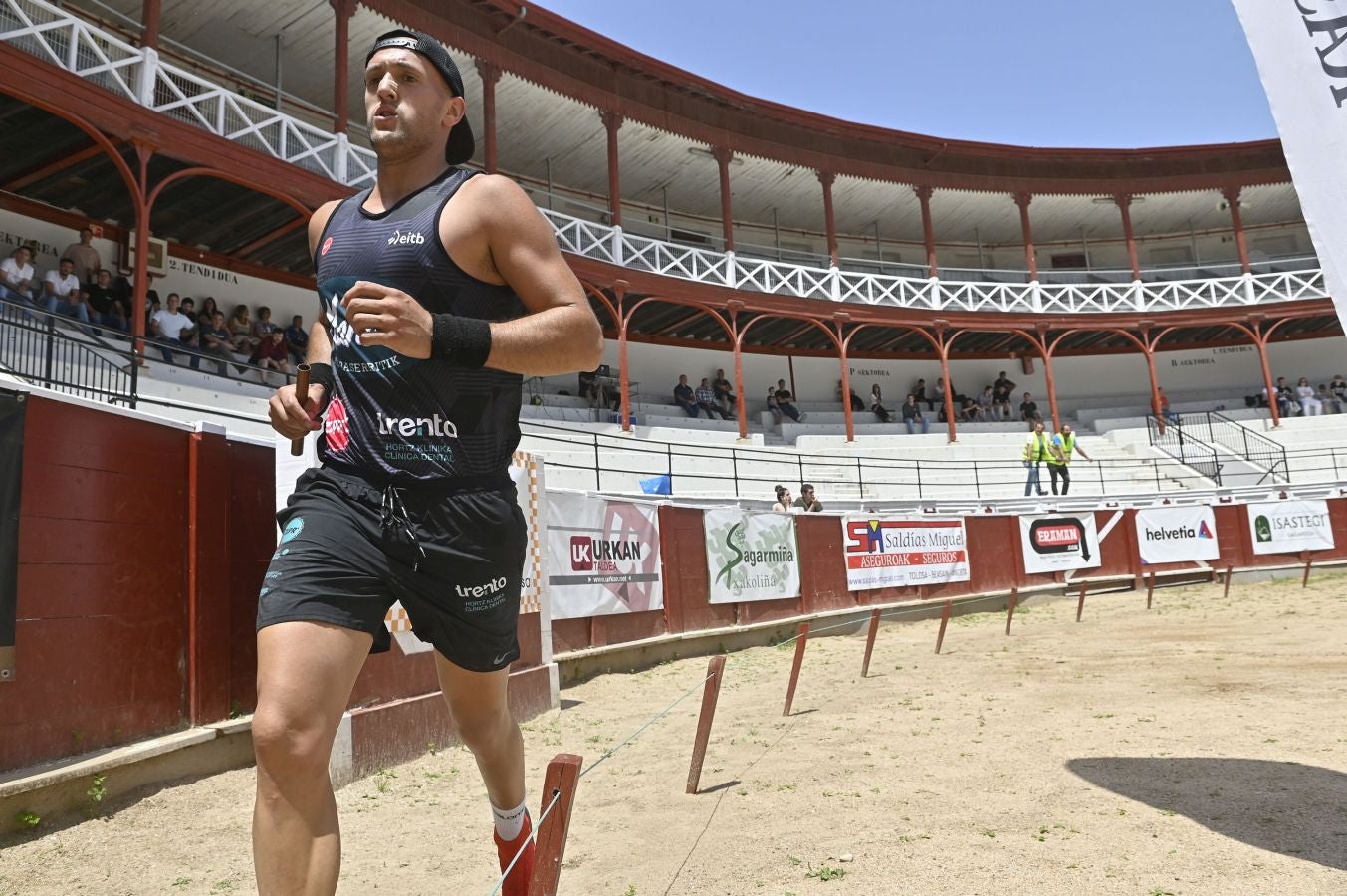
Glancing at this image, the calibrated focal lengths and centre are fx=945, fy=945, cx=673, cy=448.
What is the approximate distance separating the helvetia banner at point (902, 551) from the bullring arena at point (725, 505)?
0.10 metres

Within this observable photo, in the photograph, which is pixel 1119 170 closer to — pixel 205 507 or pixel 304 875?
pixel 205 507

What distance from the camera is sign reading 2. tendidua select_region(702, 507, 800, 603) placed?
1219 centimetres

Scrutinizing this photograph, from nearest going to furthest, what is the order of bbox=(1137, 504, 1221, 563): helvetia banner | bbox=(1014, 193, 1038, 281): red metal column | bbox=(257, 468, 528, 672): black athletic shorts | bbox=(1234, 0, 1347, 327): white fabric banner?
bbox=(257, 468, 528, 672): black athletic shorts
bbox=(1234, 0, 1347, 327): white fabric banner
bbox=(1137, 504, 1221, 563): helvetia banner
bbox=(1014, 193, 1038, 281): red metal column

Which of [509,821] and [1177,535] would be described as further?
[1177,535]

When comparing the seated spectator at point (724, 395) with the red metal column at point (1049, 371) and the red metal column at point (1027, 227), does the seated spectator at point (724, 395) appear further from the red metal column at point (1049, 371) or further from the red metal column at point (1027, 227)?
the red metal column at point (1027, 227)

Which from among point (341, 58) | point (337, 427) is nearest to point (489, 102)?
point (341, 58)

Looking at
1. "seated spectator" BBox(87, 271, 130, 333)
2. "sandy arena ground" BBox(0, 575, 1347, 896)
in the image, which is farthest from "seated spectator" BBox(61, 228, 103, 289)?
"sandy arena ground" BBox(0, 575, 1347, 896)

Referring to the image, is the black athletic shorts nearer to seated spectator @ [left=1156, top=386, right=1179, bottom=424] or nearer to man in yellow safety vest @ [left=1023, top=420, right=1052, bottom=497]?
man in yellow safety vest @ [left=1023, top=420, right=1052, bottom=497]

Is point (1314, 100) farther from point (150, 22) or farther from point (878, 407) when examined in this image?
point (878, 407)

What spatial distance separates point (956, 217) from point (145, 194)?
24.8 m

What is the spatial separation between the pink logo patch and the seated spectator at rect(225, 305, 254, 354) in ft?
46.2

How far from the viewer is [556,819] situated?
7.32ft

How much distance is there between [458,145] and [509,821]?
192 cm

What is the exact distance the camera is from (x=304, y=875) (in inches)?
75.5
